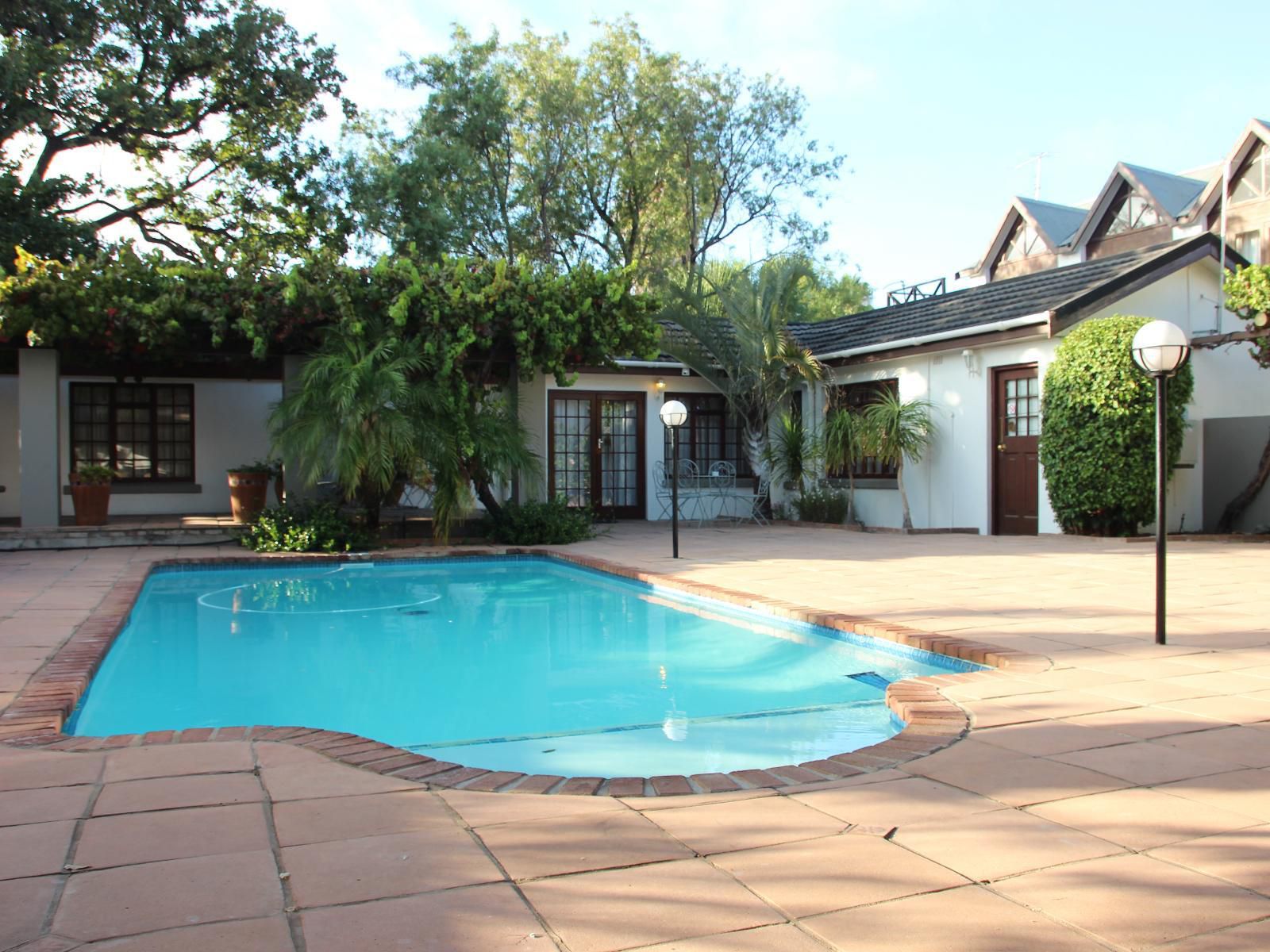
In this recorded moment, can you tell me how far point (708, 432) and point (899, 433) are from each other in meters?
3.97

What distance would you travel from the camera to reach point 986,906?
214cm

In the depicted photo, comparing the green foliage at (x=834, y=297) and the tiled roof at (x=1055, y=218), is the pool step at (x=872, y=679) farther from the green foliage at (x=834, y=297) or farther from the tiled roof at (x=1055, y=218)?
the green foliage at (x=834, y=297)

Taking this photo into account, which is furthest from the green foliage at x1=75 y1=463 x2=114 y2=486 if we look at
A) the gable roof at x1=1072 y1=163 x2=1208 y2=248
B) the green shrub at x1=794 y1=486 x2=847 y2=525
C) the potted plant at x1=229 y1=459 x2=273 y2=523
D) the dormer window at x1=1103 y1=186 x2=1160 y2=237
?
the dormer window at x1=1103 y1=186 x2=1160 y2=237

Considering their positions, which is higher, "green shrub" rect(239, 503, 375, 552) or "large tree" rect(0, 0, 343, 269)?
"large tree" rect(0, 0, 343, 269)

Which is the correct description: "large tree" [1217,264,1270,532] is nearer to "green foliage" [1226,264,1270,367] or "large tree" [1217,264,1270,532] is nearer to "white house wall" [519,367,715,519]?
"green foliage" [1226,264,1270,367]

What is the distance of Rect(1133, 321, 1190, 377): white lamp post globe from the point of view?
5.27 m

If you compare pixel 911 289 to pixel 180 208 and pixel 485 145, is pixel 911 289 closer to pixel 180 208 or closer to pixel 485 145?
pixel 485 145

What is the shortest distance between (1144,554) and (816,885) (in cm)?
872

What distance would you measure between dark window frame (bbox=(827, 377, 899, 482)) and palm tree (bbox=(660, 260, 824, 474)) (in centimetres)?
47

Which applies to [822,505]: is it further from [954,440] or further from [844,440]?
[954,440]

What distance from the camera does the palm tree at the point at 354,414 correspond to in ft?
Answer: 34.6

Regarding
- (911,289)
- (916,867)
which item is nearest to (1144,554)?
(916,867)

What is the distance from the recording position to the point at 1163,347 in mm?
5270

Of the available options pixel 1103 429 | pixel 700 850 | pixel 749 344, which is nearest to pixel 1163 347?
Answer: pixel 700 850
